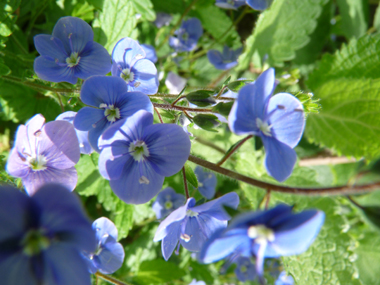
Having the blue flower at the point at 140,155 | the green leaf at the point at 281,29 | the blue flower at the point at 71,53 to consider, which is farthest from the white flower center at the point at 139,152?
the green leaf at the point at 281,29

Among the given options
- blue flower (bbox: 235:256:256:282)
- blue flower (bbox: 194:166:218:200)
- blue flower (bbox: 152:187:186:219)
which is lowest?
blue flower (bbox: 235:256:256:282)

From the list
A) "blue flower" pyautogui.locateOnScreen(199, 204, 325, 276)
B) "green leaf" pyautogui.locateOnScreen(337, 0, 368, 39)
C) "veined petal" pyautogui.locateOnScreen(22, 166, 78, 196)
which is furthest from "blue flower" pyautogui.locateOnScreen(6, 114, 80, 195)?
"green leaf" pyautogui.locateOnScreen(337, 0, 368, 39)

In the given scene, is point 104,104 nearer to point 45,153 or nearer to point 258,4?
point 45,153

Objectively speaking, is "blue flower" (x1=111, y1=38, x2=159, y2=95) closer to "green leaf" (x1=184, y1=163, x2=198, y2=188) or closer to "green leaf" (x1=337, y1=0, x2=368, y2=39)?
"green leaf" (x1=184, y1=163, x2=198, y2=188)

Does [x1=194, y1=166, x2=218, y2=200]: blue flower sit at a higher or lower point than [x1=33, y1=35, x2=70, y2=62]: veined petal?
lower

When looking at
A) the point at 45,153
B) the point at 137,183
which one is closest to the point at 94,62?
the point at 45,153

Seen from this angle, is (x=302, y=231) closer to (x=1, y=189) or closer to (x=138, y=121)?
(x=138, y=121)

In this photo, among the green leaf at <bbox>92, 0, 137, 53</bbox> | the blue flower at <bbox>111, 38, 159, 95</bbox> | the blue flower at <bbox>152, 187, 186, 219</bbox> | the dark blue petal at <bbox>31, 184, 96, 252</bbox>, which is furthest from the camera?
the blue flower at <bbox>152, 187, 186, 219</bbox>

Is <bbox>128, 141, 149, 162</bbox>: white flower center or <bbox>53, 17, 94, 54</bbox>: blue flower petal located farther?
<bbox>53, 17, 94, 54</bbox>: blue flower petal

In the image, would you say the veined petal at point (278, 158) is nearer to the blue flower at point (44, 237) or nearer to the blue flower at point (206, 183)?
the blue flower at point (44, 237)
